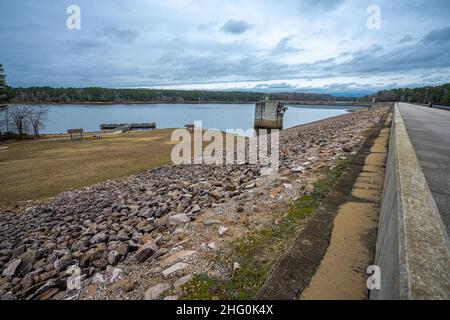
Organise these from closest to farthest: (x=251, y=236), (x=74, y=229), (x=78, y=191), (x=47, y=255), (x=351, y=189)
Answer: (x=251, y=236) < (x=351, y=189) < (x=47, y=255) < (x=74, y=229) < (x=78, y=191)

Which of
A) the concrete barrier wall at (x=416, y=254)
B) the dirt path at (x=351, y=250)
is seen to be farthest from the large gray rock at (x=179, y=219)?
the concrete barrier wall at (x=416, y=254)

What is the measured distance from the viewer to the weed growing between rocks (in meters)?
2.50

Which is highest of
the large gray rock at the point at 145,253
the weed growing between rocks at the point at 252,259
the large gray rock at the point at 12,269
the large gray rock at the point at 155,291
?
the weed growing between rocks at the point at 252,259

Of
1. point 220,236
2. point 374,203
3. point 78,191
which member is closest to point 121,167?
point 78,191

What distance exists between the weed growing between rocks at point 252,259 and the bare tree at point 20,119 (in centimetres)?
5172

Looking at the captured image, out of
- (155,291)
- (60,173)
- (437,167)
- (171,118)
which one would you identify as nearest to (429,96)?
(171,118)

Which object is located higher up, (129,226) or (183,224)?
(183,224)

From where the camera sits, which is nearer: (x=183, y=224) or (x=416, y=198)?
(x=416, y=198)

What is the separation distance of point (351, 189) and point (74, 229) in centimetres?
719

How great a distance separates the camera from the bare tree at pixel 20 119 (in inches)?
A: 1597

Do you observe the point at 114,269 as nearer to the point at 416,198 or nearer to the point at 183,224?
the point at 183,224

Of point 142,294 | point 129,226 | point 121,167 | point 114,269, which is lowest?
point 121,167

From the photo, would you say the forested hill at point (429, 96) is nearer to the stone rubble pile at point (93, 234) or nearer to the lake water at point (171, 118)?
the lake water at point (171, 118)

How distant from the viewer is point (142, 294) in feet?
8.92
